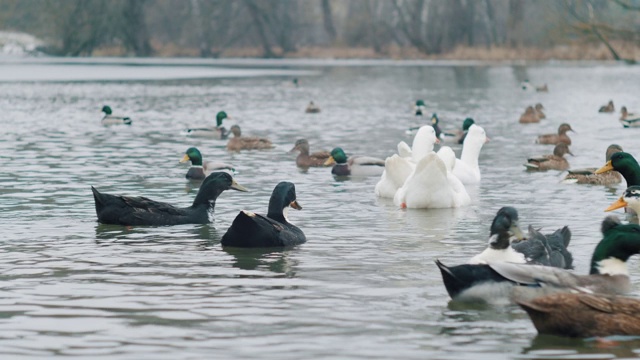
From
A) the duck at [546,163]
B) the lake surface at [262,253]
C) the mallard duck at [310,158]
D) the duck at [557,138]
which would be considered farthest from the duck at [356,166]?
the duck at [557,138]

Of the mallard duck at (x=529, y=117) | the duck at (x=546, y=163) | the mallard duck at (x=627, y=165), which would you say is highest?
the mallard duck at (x=529, y=117)

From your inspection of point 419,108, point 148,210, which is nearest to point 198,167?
point 148,210

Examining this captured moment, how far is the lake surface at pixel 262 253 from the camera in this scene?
817 centimetres

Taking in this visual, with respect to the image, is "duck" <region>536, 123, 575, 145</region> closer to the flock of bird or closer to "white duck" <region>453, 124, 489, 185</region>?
the flock of bird

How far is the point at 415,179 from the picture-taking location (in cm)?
1513

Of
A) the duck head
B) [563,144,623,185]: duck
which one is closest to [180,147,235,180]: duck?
the duck head

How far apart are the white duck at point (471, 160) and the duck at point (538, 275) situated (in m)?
8.77

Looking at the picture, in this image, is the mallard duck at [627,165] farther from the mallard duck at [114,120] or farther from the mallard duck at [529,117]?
the mallard duck at [114,120]

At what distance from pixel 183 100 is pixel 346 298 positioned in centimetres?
3503

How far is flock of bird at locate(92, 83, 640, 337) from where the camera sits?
26.7ft

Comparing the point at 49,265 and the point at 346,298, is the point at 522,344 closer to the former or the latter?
the point at 346,298

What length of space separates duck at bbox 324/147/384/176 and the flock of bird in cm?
2

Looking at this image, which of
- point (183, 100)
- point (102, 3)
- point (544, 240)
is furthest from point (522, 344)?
point (102, 3)

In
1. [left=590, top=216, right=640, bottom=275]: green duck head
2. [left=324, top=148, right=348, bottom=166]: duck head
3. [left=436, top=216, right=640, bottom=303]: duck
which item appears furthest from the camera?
[left=324, top=148, right=348, bottom=166]: duck head
